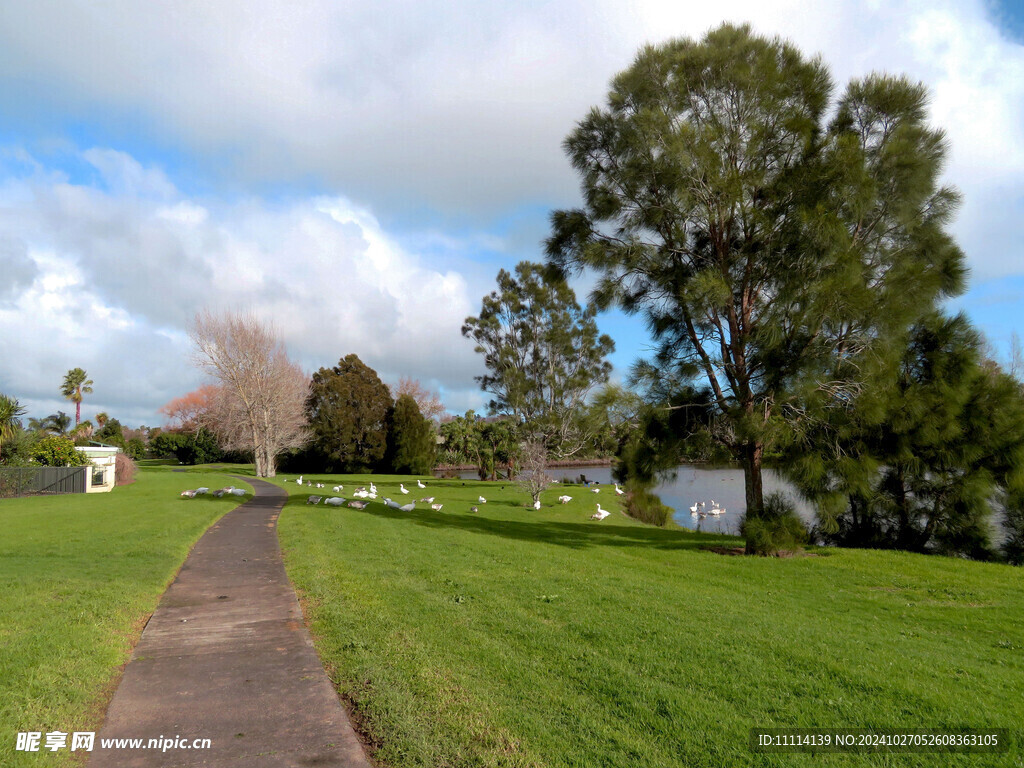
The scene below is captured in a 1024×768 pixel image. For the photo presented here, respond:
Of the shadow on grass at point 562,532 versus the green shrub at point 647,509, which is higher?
the shadow on grass at point 562,532

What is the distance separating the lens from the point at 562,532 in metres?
17.3

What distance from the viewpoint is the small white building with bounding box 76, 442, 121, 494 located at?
2823 centimetres

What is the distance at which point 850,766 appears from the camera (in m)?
3.71

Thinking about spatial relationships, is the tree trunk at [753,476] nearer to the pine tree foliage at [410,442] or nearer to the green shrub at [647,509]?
the green shrub at [647,509]

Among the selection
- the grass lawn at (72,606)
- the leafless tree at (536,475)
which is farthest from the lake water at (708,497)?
the grass lawn at (72,606)

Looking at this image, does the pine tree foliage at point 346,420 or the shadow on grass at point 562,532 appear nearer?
the shadow on grass at point 562,532

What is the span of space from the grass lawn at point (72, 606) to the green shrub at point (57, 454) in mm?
14256

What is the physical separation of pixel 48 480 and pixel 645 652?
30.8m

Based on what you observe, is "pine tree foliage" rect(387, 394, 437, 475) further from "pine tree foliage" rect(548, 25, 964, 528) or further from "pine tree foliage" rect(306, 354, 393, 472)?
"pine tree foliage" rect(548, 25, 964, 528)

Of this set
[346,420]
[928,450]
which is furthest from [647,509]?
[346,420]

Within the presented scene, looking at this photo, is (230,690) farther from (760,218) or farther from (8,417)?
(8,417)

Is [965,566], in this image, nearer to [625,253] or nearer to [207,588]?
[625,253]

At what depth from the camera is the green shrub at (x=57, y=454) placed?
29094 mm

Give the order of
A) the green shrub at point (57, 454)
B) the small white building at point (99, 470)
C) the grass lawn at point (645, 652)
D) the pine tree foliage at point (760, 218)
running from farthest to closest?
the green shrub at point (57, 454), the small white building at point (99, 470), the pine tree foliage at point (760, 218), the grass lawn at point (645, 652)
